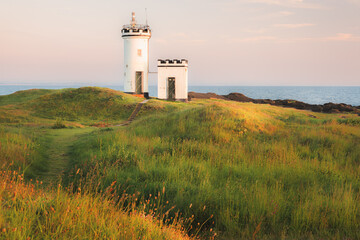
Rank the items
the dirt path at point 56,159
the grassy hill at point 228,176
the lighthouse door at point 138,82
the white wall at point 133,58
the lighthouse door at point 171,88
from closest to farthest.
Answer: the grassy hill at point 228,176 < the dirt path at point 56,159 < the white wall at point 133,58 < the lighthouse door at point 171,88 < the lighthouse door at point 138,82

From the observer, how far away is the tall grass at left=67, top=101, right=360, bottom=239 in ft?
17.9

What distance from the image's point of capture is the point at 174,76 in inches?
1594

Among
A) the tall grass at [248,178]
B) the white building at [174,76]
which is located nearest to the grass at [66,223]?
the tall grass at [248,178]

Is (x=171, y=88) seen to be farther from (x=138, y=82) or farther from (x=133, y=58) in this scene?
(x=133, y=58)

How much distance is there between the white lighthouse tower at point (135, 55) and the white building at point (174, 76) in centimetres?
291

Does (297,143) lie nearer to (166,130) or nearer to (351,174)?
(351,174)

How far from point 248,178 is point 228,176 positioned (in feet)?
1.81

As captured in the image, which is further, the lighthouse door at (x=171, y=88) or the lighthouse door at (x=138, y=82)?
the lighthouse door at (x=138, y=82)

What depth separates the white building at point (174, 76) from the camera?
40.3 metres

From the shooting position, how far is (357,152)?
1097 cm

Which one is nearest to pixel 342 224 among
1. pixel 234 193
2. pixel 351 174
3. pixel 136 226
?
pixel 234 193

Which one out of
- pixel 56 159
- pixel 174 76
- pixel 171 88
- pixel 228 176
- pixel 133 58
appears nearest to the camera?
pixel 228 176

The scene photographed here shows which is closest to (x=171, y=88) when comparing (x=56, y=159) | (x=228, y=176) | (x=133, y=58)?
(x=133, y=58)

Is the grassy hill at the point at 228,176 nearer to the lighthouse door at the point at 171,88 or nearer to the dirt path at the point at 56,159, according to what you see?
the dirt path at the point at 56,159
